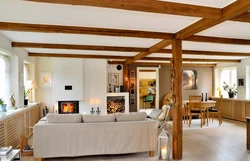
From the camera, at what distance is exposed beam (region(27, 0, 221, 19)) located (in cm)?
211

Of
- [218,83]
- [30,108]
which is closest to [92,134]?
[30,108]

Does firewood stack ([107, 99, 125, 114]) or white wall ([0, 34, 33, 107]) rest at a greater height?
white wall ([0, 34, 33, 107])

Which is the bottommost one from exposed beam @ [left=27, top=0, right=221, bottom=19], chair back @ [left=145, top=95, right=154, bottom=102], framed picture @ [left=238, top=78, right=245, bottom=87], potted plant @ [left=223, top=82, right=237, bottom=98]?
chair back @ [left=145, top=95, right=154, bottom=102]

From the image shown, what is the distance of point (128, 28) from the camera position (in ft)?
11.9

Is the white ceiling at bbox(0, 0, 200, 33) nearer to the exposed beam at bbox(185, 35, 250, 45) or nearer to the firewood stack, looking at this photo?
the exposed beam at bbox(185, 35, 250, 45)

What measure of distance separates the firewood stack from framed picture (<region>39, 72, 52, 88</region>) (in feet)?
8.27

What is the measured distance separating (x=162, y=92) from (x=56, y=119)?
613 centimetres

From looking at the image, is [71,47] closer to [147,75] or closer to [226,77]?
[147,75]

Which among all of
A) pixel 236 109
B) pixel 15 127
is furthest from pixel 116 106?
pixel 236 109

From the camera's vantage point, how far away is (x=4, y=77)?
478 centimetres

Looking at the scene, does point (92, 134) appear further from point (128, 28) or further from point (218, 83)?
point (218, 83)

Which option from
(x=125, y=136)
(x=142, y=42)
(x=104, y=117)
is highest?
(x=142, y=42)

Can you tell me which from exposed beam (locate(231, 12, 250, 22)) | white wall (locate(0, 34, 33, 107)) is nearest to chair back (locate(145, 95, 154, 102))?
white wall (locate(0, 34, 33, 107))

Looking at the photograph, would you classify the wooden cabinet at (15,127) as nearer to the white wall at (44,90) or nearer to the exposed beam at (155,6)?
the white wall at (44,90)
